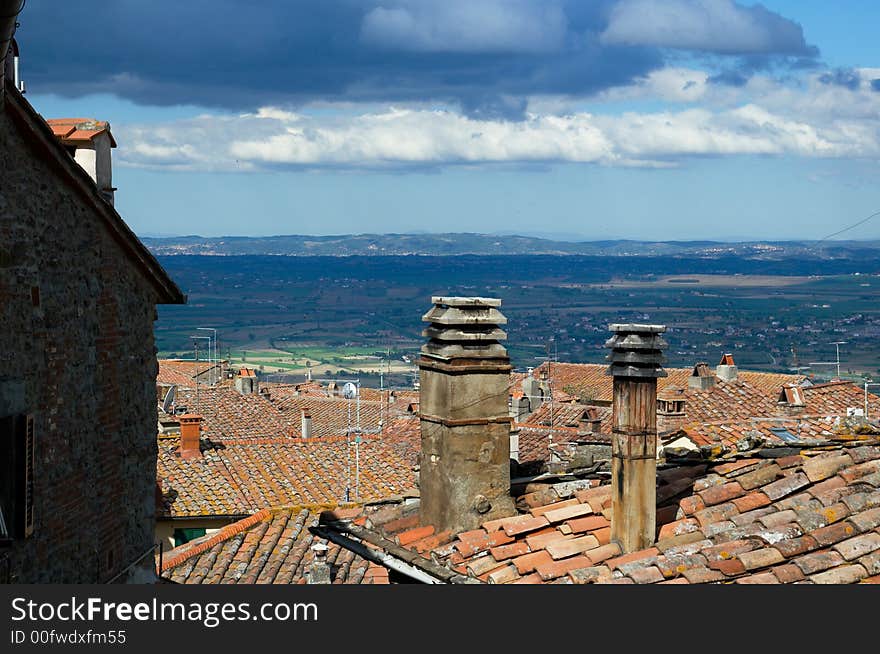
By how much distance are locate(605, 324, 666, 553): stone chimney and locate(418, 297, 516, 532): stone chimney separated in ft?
3.61

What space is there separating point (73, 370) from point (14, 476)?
134 cm

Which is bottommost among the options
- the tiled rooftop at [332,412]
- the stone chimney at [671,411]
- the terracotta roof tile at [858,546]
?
the tiled rooftop at [332,412]

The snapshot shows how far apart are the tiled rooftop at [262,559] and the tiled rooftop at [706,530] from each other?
205 inches

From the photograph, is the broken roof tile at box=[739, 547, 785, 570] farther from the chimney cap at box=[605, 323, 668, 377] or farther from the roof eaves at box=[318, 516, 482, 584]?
the roof eaves at box=[318, 516, 482, 584]

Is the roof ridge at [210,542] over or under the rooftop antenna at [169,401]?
over

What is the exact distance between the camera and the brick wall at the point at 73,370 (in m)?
8.91

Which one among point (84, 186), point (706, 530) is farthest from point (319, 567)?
point (84, 186)

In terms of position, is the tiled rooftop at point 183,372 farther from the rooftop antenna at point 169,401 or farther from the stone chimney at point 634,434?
the stone chimney at point 634,434

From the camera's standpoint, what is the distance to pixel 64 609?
7633 mm

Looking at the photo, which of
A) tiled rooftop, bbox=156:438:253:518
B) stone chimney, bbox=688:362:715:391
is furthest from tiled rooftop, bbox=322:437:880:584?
stone chimney, bbox=688:362:715:391

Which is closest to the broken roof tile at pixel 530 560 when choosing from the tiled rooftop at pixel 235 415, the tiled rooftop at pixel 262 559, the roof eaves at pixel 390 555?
the roof eaves at pixel 390 555

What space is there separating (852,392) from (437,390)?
32.2m

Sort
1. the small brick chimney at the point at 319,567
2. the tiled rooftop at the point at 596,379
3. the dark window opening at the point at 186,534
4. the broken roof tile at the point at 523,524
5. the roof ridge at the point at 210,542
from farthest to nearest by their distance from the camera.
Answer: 1. the tiled rooftop at the point at 596,379
2. the dark window opening at the point at 186,534
3. the roof ridge at the point at 210,542
4. the small brick chimney at the point at 319,567
5. the broken roof tile at the point at 523,524

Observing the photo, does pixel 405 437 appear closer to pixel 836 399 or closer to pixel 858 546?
pixel 836 399
